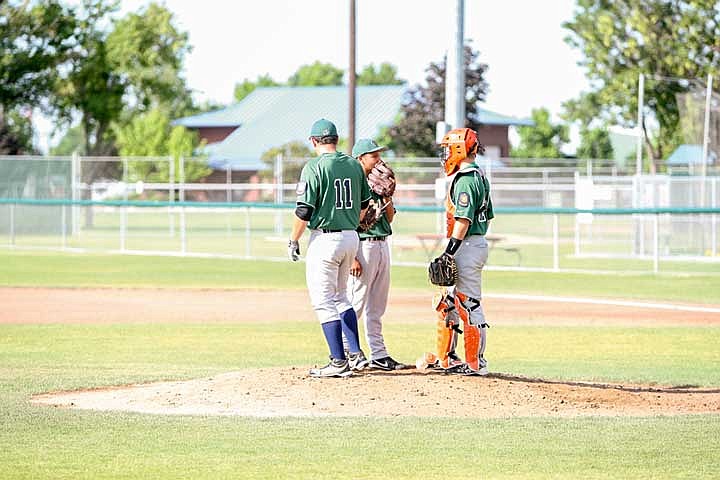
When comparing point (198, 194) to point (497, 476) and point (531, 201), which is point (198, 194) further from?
point (497, 476)

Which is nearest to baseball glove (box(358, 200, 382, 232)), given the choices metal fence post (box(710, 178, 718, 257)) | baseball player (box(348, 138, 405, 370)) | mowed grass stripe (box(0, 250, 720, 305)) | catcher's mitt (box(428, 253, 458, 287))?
baseball player (box(348, 138, 405, 370))

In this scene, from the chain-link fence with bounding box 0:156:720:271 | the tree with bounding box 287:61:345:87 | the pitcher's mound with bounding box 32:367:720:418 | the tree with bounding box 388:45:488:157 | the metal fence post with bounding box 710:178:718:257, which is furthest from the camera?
the tree with bounding box 287:61:345:87

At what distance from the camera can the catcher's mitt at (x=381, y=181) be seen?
10875 millimetres

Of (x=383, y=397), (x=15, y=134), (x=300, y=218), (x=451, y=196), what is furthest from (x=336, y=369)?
(x=15, y=134)

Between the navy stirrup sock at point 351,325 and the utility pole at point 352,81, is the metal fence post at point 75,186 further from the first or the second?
the navy stirrup sock at point 351,325

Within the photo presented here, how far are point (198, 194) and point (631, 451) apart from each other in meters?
61.4

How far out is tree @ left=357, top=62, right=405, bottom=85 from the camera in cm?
12838

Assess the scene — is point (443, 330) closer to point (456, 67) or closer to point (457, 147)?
point (457, 147)

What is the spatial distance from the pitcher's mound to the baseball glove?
4.04 feet

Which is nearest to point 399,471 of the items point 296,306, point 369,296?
point 369,296

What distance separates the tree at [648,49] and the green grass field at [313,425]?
30.0m

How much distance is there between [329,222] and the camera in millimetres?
10086

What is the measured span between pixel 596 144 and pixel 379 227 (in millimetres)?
71968

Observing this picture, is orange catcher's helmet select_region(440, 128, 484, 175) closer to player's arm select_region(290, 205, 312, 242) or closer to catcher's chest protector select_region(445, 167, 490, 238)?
catcher's chest protector select_region(445, 167, 490, 238)
